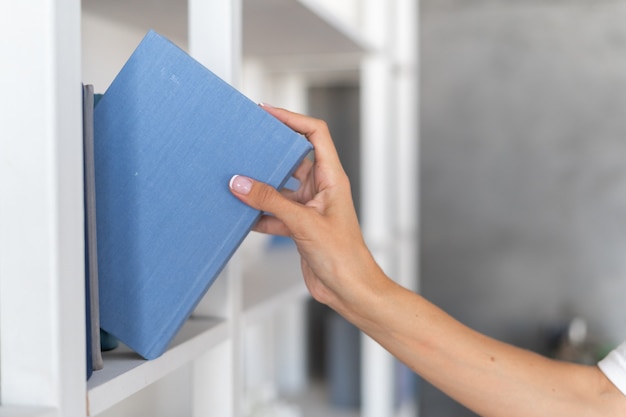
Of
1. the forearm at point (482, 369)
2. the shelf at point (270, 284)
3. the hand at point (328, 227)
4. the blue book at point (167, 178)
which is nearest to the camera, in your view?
the blue book at point (167, 178)

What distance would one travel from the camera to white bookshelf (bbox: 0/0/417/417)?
18.8 inches

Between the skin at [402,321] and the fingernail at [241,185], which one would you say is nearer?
the fingernail at [241,185]

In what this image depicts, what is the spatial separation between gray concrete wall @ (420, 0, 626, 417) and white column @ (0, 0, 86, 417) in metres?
2.37

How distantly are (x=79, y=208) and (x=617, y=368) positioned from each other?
0.70 meters

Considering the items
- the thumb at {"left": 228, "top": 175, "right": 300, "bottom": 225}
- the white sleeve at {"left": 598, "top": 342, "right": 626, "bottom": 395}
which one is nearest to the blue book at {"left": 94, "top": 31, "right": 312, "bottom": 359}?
the thumb at {"left": 228, "top": 175, "right": 300, "bottom": 225}

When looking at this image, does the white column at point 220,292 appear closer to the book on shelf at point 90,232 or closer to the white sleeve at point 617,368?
the book on shelf at point 90,232

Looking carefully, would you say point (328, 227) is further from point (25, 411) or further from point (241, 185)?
point (25, 411)

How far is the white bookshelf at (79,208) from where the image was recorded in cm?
48

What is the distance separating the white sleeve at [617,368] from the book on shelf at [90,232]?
63 cm

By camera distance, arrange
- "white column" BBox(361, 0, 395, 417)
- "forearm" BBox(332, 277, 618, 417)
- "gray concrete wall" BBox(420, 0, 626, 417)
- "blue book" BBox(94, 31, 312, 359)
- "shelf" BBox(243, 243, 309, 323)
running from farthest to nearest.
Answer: "gray concrete wall" BBox(420, 0, 626, 417) → "white column" BBox(361, 0, 395, 417) → "shelf" BBox(243, 243, 309, 323) → "forearm" BBox(332, 277, 618, 417) → "blue book" BBox(94, 31, 312, 359)

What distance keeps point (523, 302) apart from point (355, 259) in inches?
82.7

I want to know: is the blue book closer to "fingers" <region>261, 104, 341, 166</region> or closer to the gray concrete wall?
"fingers" <region>261, 104, 341, 166</region>

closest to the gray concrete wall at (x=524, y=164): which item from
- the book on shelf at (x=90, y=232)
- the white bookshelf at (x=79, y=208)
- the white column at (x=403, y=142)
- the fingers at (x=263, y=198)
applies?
the white column at (x=403, y=142)

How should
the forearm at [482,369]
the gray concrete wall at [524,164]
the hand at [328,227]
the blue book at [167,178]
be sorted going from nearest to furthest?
the blue book at [167,178]
the hand at [328,227]
the forearm at [482,369]
the gray concrete wall at [524,164]
